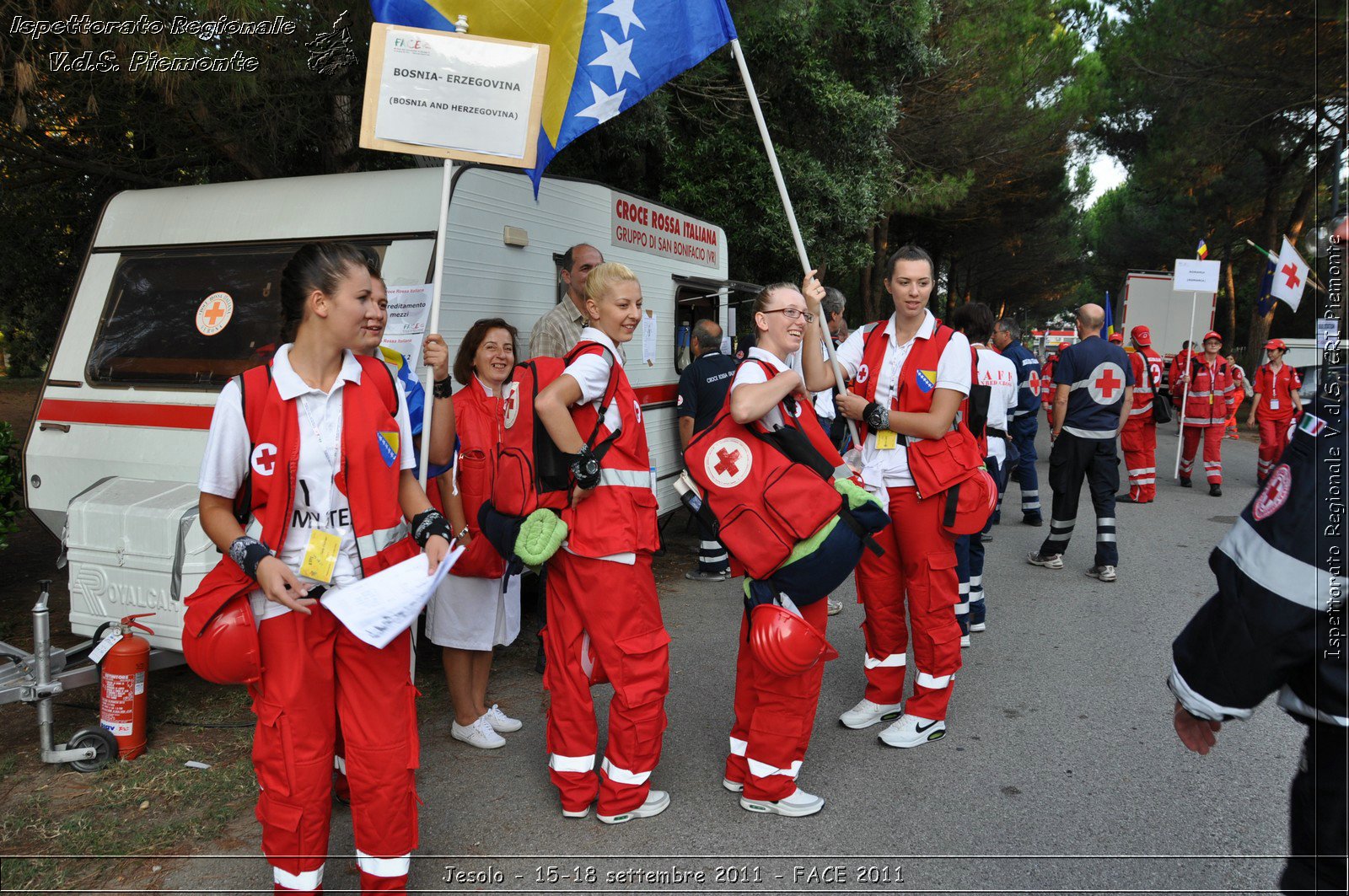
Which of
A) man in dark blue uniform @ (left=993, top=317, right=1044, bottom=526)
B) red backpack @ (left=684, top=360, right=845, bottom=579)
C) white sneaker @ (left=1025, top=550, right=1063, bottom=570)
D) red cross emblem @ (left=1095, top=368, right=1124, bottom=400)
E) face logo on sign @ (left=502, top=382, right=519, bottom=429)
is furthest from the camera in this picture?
man in dark blue uniform @ (left=993, top=317, right=1044, bottom=526)

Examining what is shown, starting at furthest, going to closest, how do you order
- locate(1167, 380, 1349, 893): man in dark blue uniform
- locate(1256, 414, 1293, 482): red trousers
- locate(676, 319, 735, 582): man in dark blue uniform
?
locate(1256, 414, 1293, 482): red trousers → locate(676, 319, 735, 582): man in dark blue uniform → locate(1167, 380, 1349, 893): man in dark blue uniform

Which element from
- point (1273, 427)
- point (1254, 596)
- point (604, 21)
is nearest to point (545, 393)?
point (604, 21)

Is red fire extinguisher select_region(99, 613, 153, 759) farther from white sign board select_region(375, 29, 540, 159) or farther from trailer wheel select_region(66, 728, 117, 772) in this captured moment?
white sign board select_region(375, 29, 540, 159)

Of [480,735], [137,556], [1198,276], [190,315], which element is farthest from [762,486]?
[1198,276]

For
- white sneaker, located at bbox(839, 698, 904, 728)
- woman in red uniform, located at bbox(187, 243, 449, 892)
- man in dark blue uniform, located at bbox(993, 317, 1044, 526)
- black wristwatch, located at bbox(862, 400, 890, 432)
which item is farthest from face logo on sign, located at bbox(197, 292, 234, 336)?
man in dark blue uniform, located at bbox(993, 317, 1044, 526)

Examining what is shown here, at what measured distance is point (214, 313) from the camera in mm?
4691

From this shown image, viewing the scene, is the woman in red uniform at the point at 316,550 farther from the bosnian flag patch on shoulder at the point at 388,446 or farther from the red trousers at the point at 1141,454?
the red trousers at the point at 1141,454

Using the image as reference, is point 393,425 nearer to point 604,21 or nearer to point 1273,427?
point 604,21

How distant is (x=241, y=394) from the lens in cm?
243

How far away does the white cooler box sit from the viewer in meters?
3.68

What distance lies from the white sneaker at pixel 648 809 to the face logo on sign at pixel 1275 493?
91.7 inches

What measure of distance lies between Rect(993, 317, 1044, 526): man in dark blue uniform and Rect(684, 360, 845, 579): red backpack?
613 cm

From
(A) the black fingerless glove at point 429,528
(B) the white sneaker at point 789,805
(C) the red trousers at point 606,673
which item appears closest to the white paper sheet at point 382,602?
(A) the black fingerless glove at point 429,528

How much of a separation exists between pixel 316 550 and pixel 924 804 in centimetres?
250
